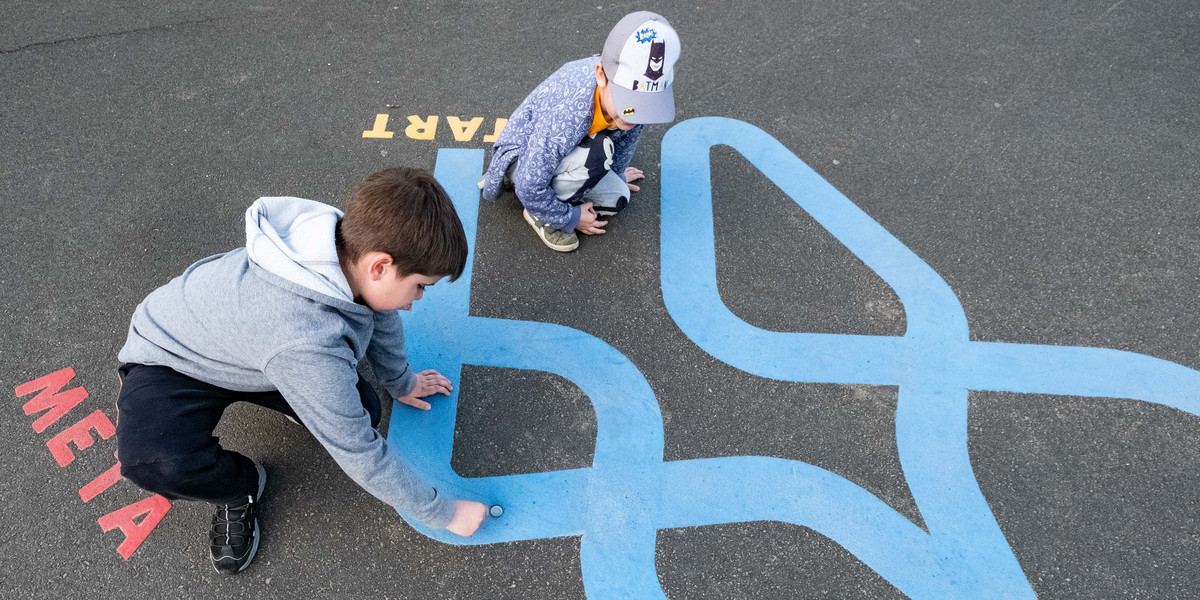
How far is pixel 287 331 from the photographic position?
1.73 meters

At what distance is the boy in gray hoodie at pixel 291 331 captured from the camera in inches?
69.2

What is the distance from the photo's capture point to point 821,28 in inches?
170

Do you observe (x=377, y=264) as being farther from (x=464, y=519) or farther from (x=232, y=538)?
(x=232, y=538)

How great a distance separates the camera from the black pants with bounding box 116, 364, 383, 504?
193cm

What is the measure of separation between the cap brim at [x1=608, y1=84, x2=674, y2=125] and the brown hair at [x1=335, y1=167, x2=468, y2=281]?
3.48 feet

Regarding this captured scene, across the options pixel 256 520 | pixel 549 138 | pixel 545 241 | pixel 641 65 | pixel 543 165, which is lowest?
pixel 256 520

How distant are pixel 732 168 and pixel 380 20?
244 cm

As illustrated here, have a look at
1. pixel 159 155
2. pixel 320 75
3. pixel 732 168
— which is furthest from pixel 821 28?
pixel 159 155

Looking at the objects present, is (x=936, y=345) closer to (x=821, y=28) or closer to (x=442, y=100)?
(x=821, y=28)

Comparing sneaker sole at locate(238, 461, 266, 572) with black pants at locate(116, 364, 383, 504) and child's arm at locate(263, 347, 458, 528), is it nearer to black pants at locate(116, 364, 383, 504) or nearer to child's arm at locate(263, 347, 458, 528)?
black pants at locate(116, 364, 383, 504)

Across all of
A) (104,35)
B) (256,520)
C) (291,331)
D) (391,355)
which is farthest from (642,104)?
(104,35)

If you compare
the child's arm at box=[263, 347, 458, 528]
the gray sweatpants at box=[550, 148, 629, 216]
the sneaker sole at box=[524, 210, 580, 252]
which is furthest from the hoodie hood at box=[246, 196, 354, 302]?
the sneaker sole at box=[524, 210, 580, 252]

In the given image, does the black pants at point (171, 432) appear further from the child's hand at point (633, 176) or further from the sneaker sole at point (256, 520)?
the child's hand at point (633, 176)

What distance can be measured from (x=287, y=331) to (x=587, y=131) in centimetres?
151
